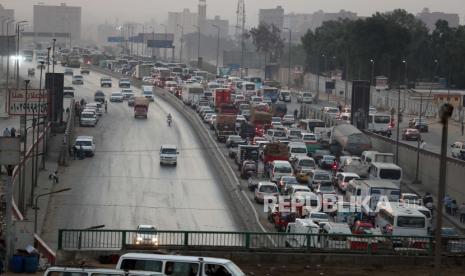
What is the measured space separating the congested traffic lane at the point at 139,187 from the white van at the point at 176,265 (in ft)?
32.1

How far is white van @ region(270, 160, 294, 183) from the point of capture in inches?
1337

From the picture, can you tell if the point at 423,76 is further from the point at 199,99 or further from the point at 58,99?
the point at 58,99

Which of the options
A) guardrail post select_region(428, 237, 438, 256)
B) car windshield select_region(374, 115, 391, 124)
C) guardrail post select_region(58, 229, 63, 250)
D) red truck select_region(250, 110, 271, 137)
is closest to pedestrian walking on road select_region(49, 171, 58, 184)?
guardrail post select_region(58, 229, 63, 250)

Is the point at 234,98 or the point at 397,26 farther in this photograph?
the point at 397,26

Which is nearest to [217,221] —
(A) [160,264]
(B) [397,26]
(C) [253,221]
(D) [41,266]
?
(C) [253,221]

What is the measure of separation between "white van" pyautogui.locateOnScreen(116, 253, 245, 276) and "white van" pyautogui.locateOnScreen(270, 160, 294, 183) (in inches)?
765

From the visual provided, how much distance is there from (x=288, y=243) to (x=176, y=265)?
5606 millimetres

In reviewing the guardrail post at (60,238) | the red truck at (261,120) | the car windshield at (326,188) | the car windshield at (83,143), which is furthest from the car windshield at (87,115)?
the guardrail post at (60,238)

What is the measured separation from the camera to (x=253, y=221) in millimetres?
27781

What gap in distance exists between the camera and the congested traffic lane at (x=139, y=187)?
28094mm

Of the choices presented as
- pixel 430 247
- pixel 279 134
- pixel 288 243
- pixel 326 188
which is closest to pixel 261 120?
pixel 279 134

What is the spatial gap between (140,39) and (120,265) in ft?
509

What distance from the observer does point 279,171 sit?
112 ft

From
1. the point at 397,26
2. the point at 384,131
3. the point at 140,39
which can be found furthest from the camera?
the point at 140,39
